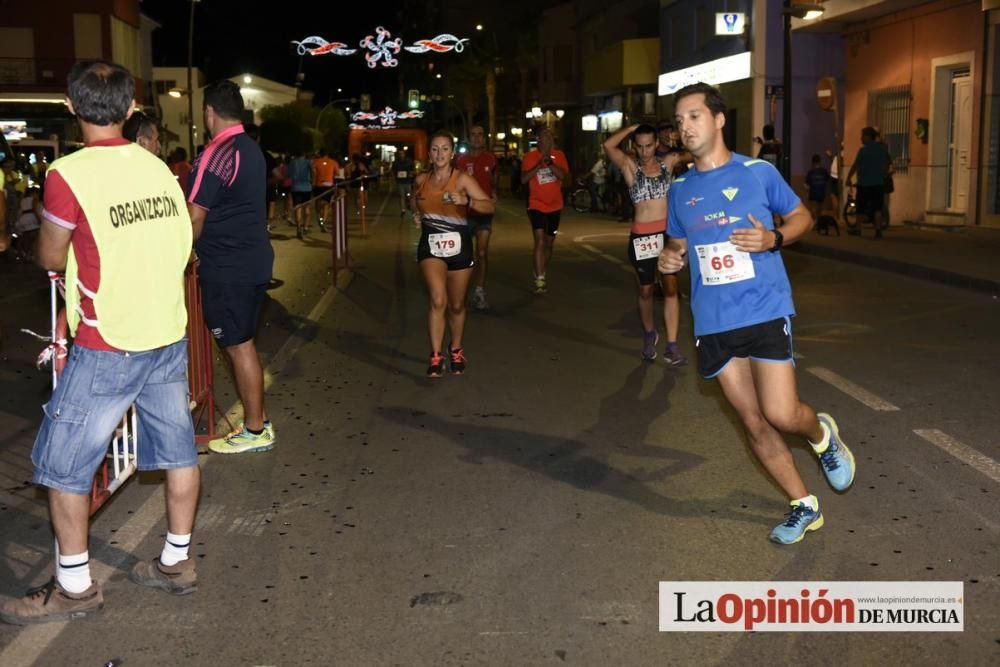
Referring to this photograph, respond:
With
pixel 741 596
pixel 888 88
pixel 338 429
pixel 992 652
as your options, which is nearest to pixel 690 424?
pixel 338 429

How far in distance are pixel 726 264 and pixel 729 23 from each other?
28496 millimetres

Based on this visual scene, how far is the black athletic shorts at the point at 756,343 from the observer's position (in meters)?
5.02

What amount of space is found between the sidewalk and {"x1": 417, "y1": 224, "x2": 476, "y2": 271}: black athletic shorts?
25.5 feet

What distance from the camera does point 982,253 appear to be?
18.1 metres

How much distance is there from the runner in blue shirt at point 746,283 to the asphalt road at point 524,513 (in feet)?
1.52

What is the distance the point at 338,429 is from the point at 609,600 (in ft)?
11.1

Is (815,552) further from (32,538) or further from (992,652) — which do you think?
(32,538)

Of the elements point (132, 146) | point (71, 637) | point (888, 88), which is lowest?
point (71, 637)

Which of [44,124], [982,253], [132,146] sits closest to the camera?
[132,146]

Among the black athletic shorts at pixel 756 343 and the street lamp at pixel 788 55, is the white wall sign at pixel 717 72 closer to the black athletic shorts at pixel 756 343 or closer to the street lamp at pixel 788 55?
the street lamp at pixel 788 55

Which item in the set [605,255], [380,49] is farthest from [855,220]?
[380,49]

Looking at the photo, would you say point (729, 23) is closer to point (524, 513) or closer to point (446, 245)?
point (446, 245)

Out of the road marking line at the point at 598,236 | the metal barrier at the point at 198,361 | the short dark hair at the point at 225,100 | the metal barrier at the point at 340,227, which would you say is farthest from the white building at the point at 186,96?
the short dark hair at the point at 225,100

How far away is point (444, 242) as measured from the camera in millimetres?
9211
